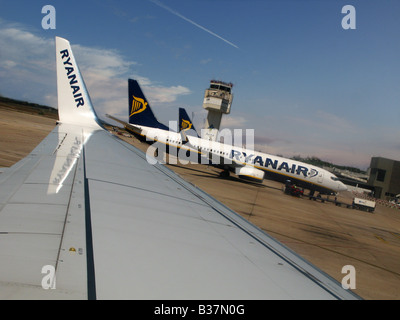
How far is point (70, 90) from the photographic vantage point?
7.14m

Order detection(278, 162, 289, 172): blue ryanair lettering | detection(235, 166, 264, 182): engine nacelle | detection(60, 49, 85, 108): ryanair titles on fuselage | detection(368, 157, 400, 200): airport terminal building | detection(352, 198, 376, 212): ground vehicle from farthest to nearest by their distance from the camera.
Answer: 1. detection(368, 157, 400, 200): airport terminal building
2. detection(278, 162, 289, 172): blue ryanair lettering
3. detection(352, 198, 376, 212): ground vehicle
4. detection(235, 166, 264, 182): engine nacelle
5. detection(60, 49, 85, 108): ryanair titles on fuselage

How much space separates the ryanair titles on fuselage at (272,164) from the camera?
85.1 ft

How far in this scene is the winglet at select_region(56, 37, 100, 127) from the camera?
6785 millimetres

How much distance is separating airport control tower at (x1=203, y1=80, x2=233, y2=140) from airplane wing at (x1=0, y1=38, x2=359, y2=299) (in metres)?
50.3

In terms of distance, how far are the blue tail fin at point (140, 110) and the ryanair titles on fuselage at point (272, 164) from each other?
8.79 meters

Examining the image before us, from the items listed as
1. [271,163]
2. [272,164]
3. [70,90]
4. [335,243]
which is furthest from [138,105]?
[335,243]

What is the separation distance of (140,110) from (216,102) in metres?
29.0

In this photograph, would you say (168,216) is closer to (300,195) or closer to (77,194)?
(77,194)

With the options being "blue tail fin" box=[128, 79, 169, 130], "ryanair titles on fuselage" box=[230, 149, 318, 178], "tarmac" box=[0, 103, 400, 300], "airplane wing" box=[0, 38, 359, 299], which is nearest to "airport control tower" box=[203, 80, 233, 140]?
"blue tail fin" box=[128, 79, 169, 130]

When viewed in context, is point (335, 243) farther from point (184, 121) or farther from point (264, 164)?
point (184, 121)

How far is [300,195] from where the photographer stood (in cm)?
2603

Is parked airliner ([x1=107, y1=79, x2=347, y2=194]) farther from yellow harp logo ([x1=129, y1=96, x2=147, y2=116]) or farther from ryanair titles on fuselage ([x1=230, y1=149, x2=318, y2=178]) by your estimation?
yellow harp logo ([x1=129, y1=96, x2=147, y2=116])
